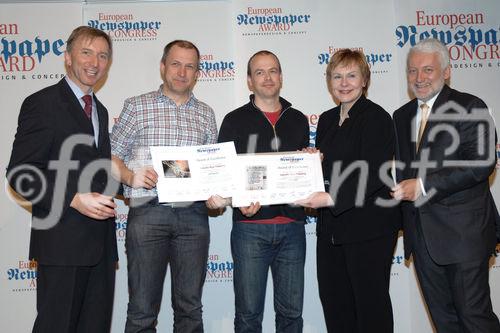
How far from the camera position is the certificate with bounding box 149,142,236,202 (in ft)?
9.07

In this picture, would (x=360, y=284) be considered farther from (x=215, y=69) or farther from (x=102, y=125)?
(x=215, y=69)

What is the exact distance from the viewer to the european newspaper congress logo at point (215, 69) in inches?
155

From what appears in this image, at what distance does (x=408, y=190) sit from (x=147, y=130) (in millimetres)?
1659

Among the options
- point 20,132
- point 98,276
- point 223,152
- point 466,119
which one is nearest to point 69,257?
point 98,276

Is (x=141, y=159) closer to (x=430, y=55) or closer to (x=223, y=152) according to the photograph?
(x=223, y=152)

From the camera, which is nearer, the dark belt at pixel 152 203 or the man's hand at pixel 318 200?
the man's hand at pixel 318 200

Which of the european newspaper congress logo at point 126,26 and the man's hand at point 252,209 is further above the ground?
the european newspaper congress logo at point 126,26

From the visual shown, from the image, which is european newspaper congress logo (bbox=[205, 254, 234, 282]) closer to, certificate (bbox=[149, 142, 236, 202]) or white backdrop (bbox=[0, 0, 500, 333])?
white backdrop (bbox=[0, 0, 500, 333])

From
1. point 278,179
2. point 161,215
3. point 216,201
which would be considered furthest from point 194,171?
point 278,179

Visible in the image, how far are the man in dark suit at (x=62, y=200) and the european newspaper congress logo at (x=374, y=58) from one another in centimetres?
224

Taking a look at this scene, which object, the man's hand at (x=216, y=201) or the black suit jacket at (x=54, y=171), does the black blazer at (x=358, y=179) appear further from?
the black suit jacket at (x=54, y=171)

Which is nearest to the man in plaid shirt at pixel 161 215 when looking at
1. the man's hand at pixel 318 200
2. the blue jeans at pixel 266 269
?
the blue jeans at pixel 266 269

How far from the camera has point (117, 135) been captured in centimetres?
297

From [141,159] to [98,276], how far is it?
2.65ft
